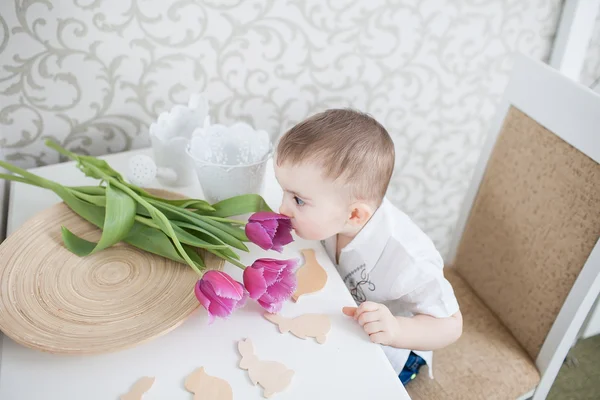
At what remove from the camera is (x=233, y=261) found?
2.43 feet

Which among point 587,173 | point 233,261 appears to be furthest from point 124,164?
point 587,173

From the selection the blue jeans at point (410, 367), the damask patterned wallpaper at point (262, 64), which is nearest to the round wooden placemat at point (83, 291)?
the damask patterned wallpaper at point (262, 64)

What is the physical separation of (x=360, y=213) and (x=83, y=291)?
431mm

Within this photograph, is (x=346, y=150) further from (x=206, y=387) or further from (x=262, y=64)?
(x=262, y=64)

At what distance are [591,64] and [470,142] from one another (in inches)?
17.5

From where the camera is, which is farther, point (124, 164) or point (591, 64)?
point (591, 64)

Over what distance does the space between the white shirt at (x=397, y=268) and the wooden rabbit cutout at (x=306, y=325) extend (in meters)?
0.19

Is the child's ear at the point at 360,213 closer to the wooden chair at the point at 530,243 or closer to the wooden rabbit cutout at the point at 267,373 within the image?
the wooden rabbit cutout at the point at 267,373

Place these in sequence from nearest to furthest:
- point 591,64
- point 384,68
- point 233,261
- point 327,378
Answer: point 327,378 < point 233,261 < point 384,68 < point 591,64

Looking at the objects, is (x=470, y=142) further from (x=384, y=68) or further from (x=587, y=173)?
(x=587, y=173)

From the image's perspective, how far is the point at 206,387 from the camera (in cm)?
60

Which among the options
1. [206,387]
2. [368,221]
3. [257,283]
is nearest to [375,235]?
[368,221]

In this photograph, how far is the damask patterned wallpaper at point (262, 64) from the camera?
1027 mm

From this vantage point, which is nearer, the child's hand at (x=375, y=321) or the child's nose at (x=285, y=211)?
the child's hand at (x=375, y=321)
